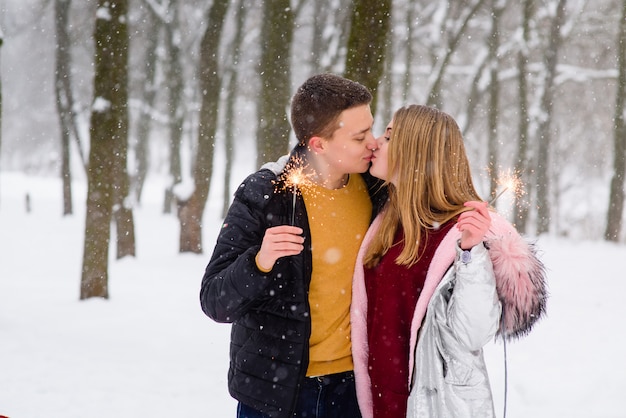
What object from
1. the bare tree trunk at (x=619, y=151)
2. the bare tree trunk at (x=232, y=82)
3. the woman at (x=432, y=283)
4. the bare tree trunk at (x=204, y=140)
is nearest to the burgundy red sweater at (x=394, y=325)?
the woman at (x=432, y=283)

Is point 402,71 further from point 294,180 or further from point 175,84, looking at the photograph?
point 294,180

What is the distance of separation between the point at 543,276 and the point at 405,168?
780 millimetres

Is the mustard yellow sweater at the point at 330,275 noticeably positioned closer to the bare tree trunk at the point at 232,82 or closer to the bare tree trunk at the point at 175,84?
the bare tree trunk at the point at 175,84

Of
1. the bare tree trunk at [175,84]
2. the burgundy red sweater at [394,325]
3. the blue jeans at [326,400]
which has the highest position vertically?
the bare tree trunk at [175,84]

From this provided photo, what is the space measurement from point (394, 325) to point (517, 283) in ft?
1.96

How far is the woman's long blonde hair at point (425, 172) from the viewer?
286 cm

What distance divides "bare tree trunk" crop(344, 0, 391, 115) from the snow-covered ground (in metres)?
2.48

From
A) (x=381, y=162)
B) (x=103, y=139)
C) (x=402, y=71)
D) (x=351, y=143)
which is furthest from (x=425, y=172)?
(x=402, y=71)

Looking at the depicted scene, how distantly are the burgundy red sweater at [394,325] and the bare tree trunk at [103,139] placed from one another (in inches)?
249

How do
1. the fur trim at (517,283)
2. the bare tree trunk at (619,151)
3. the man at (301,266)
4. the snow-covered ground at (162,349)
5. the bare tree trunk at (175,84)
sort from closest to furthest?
the fur trim at (517,283)
the man at (301,266)
the snow-covered ground at (162,349)
the bare tree trunk at (619,151)
the bare tree trunk at (175,84)

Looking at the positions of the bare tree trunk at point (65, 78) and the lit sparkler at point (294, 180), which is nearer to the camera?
the lit sparkler at point (294, 180)

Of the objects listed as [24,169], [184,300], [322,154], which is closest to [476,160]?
[184,300]

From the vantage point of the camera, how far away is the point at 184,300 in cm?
916

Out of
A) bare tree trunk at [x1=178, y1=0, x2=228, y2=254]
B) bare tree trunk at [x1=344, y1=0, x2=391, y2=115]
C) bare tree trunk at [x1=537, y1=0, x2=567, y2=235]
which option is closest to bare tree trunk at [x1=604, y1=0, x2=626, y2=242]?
bare tree trunk at [x1=537, y1=0, x2=567, y2=235]
